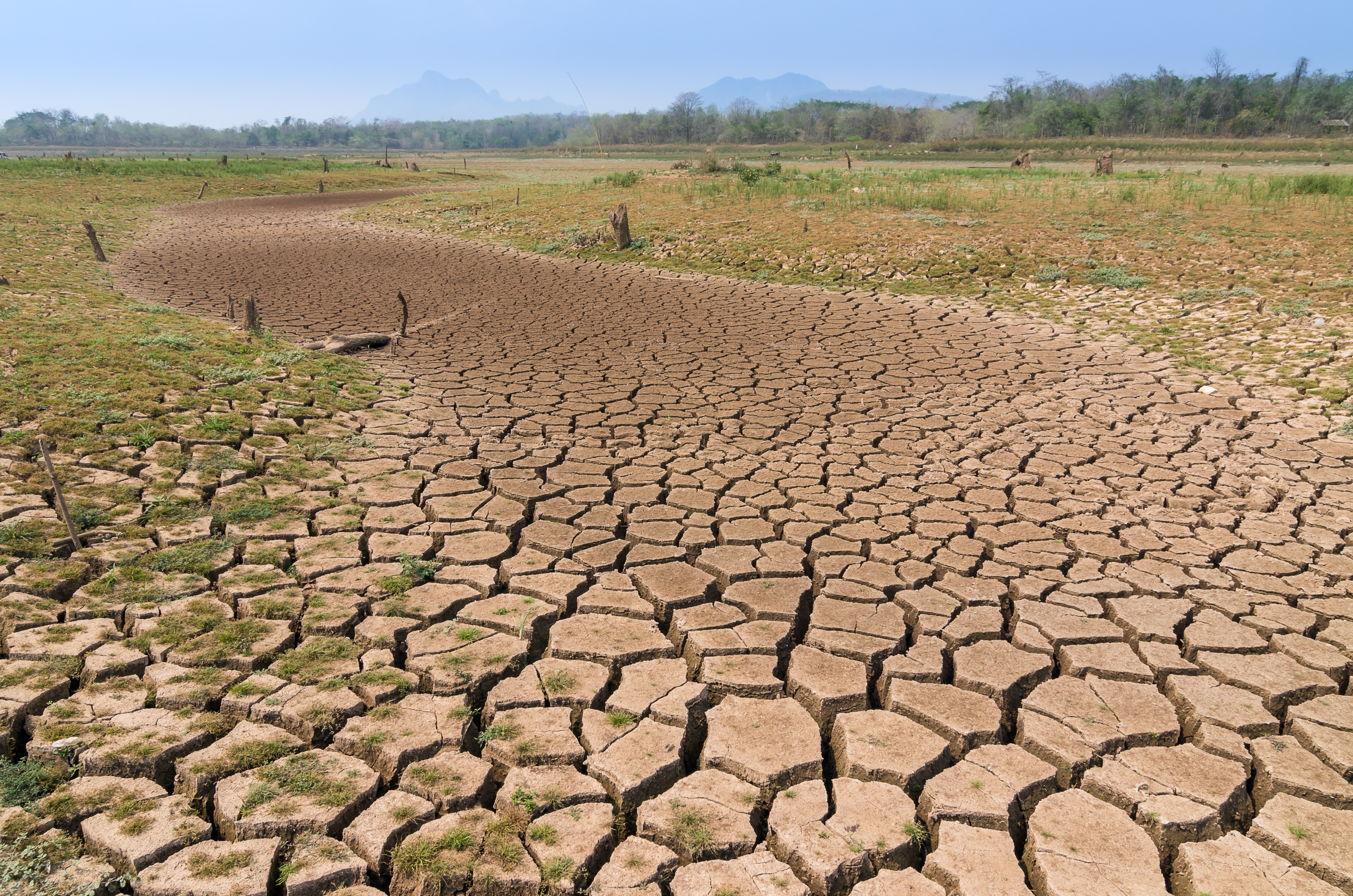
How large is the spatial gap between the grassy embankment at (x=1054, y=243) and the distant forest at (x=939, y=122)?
458 inches

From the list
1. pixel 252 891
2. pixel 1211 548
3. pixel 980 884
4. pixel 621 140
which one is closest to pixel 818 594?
pixel 980 884

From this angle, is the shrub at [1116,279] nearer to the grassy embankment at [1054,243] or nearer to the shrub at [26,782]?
the grassy embankment at [1054,243]

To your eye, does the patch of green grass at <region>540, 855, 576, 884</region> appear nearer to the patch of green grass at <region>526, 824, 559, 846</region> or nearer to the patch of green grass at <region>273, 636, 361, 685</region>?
the patch of green grass at <region>526, 824, 559, 846</region>

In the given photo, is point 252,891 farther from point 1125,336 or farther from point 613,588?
point 1125,336

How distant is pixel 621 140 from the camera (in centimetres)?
8644

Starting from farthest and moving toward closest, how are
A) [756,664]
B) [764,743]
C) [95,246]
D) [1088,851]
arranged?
[95,246], [756,664], [764,743], [1088,851]

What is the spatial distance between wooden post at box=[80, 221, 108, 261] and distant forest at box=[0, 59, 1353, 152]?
52.5 ft

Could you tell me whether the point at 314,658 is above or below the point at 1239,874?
above

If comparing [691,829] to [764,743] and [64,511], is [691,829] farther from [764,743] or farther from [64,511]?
[64,511]

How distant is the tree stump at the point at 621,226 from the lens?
12930mm

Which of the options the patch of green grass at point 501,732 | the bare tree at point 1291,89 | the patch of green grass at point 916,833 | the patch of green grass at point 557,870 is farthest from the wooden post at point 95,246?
the bare tree at point 1291,89

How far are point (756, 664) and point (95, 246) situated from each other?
14.1m

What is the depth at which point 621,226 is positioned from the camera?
512 inches

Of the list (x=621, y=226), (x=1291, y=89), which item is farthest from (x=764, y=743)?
(x=1291, y=89)
